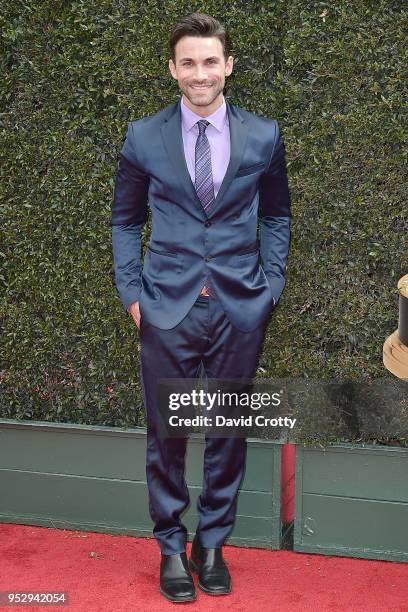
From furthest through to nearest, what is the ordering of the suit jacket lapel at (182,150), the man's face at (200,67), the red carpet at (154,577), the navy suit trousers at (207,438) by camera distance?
1. the red carpet at (154,577)
2. the navy suit trousers at (207,438)
3. the suit jacket lapel at (182,150)
4. the man's face at (200,67)

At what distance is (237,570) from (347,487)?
0.80 m

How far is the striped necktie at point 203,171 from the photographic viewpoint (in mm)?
4598

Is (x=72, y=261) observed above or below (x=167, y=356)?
above

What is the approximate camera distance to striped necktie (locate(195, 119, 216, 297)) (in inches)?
181

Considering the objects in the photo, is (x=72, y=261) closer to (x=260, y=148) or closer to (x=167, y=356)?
(x=167, y=356)

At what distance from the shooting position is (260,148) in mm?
4719

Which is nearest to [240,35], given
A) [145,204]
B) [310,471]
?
[145,204]

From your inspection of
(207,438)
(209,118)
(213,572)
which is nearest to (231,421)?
(207,438)

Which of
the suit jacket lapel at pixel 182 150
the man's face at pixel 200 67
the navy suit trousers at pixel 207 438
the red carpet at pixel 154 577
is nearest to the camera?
the man's face at pixel 200 67

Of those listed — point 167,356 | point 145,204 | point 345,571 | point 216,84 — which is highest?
point 216,84

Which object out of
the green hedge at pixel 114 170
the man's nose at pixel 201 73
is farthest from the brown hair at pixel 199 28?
the green hedge at pixel 114 170

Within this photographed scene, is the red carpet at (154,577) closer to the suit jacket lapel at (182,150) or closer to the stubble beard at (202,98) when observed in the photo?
the suit jacket lapel at (182,150)

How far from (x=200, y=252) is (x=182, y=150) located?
51 centimetres

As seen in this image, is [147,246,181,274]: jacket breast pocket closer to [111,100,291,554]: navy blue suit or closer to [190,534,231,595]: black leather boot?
[111,100,291,554]: navy blue suit
